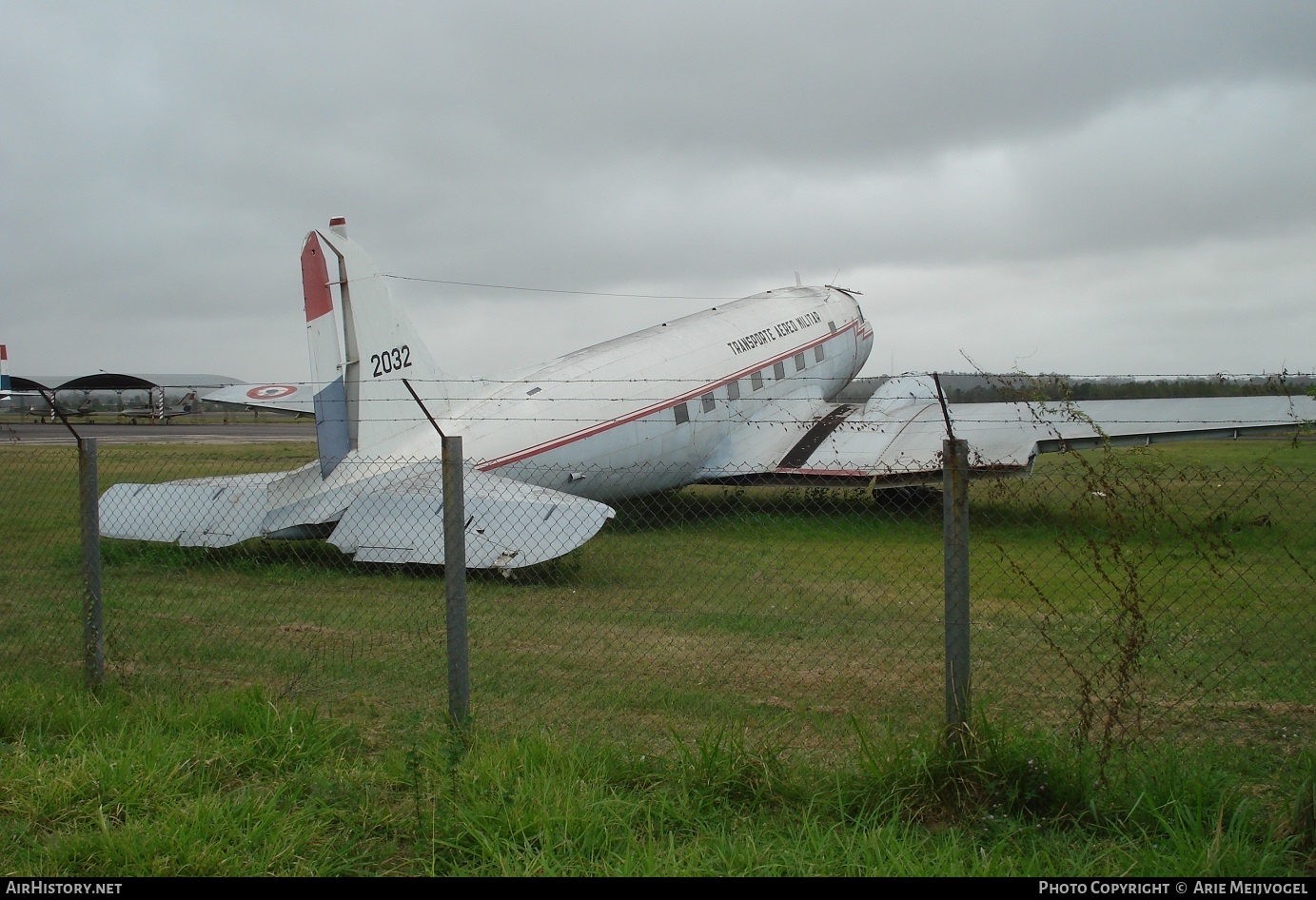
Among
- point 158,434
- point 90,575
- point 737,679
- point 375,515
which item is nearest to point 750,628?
point 737,679

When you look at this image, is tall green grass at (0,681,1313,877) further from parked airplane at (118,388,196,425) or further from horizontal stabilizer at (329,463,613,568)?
horizontal stabilizer at (329,463,613,568)

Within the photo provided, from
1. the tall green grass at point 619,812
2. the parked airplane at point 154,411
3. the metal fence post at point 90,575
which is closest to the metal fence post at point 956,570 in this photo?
the tall green grass at point 619,812

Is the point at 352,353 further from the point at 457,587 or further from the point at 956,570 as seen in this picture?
the point at 956,570

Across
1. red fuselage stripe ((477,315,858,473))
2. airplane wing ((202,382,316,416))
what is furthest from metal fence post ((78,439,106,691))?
airplane wing ((202,382,316,416))

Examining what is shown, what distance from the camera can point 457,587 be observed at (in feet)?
16.9

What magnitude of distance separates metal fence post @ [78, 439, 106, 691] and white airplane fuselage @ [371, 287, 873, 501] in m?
5.60

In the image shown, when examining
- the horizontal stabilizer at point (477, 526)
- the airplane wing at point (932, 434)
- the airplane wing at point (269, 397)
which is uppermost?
the airplane wing at point (269, 397)

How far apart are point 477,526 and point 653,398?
17.9ft

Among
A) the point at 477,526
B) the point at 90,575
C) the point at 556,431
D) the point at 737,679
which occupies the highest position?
the point at 556,431

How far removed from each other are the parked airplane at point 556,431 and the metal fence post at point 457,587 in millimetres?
2588

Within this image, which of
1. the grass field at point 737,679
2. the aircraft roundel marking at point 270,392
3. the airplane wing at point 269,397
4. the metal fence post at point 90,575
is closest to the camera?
the grass field at point 737,679

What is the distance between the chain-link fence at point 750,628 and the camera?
5.84 m

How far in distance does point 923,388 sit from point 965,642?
1463cm

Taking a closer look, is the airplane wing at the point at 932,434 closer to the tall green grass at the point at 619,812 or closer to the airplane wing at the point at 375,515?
the airplane wing at the point at 375,515
